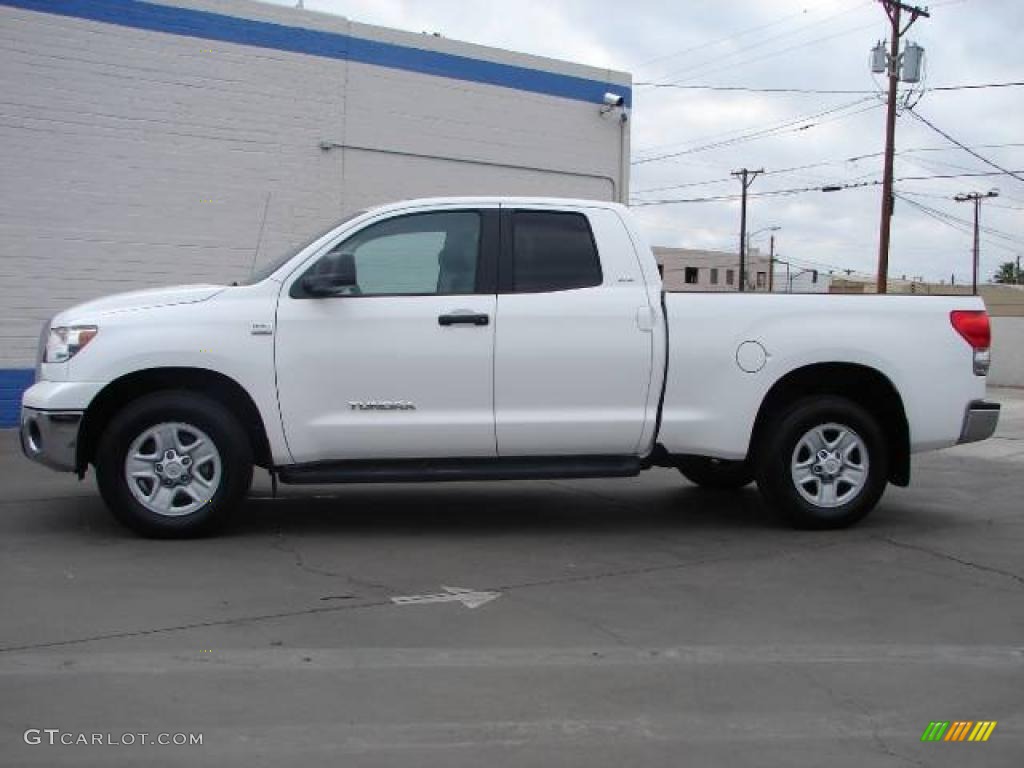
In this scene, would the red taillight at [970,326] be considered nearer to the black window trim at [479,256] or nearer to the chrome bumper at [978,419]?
the chrome bumper at [978,419]

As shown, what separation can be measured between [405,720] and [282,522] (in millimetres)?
3635

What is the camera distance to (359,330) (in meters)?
6.49

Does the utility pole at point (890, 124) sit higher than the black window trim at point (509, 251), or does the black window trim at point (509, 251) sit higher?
the utility pole at point (890, 124)

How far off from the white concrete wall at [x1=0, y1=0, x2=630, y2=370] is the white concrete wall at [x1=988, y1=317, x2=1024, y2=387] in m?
14.8

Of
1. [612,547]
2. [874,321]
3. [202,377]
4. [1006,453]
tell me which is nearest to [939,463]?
[1006,453]

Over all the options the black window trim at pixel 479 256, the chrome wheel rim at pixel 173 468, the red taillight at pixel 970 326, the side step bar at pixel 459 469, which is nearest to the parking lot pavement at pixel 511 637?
the chrome wheel rim at pixel 173 468

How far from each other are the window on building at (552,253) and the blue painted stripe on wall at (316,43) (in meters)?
9.08

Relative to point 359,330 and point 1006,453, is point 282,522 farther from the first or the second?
point 1006,453

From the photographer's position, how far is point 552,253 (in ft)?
22.6

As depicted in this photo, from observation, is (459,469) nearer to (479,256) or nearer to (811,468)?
(479,256)

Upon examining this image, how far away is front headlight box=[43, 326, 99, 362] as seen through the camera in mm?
6328

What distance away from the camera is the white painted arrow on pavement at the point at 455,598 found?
5391 millimetres

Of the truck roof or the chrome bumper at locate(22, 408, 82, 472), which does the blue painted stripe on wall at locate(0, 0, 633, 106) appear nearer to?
the truck roof

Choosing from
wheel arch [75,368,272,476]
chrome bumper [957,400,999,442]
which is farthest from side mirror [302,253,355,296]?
chrome bumper [957,400,999,442]
